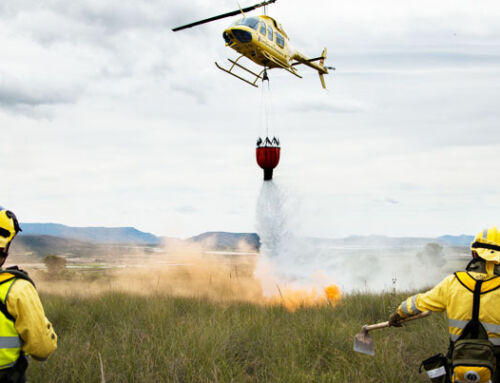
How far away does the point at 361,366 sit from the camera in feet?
20.5

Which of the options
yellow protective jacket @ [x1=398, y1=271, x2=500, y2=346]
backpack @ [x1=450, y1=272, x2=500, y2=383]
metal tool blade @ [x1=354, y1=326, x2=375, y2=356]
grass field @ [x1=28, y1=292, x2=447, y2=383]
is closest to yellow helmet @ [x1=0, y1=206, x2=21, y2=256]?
grass field @ [x1=28, y1=292, x2=447, y2=383]

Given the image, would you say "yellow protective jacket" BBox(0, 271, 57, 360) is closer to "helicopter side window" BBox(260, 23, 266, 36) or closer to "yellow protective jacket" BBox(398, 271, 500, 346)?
"yellow protective jacket" BBox(398, 271, 500, 346)

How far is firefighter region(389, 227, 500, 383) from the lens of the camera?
401 cm

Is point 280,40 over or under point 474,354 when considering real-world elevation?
over

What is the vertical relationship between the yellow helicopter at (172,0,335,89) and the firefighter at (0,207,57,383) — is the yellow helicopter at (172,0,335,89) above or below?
above

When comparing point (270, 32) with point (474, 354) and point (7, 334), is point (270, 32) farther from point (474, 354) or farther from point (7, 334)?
point (7, 334)

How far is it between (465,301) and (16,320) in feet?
13.3

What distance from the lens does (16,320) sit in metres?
3.38

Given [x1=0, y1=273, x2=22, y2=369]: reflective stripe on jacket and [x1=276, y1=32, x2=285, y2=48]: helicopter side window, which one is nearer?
[x1=0, y1=273, x2=22, y2=369]: reflective stripe on jacket

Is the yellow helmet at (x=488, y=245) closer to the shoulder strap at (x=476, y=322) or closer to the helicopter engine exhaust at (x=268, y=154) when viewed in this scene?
the shoulder strap at (x=476, y=322)

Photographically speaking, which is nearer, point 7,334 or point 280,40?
point 7,334

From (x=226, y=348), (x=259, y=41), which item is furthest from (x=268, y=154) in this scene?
(x=226, y=348)

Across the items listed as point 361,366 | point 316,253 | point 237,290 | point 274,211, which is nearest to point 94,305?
point 361,366

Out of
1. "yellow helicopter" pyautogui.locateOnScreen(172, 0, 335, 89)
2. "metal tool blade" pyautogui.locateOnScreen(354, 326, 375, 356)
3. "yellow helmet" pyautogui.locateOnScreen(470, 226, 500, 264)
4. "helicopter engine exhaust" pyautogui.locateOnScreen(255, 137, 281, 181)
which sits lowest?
"metal tool blade" pyautogui.locateOnScreen(354, 326, 375, 356)
